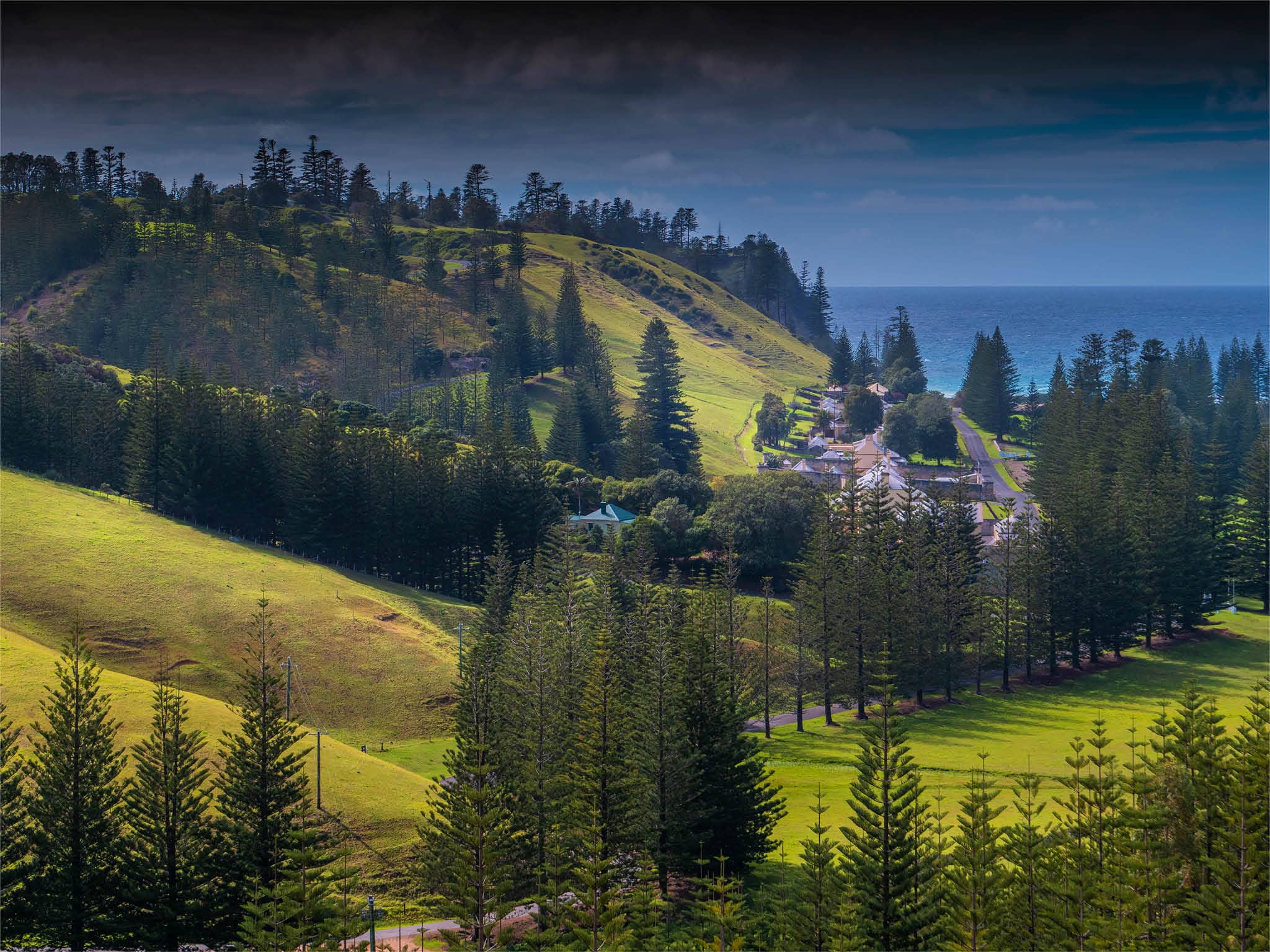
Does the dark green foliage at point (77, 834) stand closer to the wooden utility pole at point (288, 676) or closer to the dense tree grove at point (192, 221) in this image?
the wooden utility pole at point (288, 676)

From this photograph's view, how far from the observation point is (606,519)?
313 feet

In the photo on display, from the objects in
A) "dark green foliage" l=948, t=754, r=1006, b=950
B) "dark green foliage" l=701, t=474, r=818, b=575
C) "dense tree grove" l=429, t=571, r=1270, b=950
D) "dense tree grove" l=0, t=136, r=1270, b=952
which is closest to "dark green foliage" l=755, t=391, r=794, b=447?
"dense tree grove" l=0, t=136, r=1270, b=952

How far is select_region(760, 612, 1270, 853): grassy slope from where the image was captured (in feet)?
175

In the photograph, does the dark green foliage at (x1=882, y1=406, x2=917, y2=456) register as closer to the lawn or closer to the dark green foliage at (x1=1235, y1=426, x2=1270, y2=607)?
the lawn

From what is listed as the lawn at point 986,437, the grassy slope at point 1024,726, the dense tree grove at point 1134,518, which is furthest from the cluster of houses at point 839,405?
the grassy slope at point 1024,726

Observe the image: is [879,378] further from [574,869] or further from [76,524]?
[574,869]

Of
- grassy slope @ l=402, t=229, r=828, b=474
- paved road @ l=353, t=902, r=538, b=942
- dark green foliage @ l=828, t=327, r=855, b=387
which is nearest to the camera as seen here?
paved road @ l=353, t=902, r=538, b=942

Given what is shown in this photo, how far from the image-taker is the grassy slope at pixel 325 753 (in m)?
45.6

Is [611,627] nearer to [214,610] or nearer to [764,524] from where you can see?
[214,610]

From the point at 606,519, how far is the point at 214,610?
37420mm

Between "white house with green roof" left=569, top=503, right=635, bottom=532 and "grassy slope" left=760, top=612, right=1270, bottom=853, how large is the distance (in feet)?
103

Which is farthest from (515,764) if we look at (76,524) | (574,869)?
(76,524)

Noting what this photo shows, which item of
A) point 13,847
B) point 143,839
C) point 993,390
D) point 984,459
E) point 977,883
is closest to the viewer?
point 977,883

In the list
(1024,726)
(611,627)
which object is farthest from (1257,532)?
(611,627)
